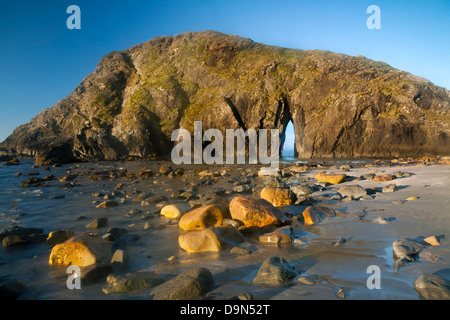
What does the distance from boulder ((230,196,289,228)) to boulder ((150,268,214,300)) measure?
8.50 feet

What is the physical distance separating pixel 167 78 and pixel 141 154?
2068 cm

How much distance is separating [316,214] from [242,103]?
41.5 metres

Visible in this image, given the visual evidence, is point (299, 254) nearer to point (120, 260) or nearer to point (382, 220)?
point (382, 220)

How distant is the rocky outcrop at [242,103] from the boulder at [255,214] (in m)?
35.9

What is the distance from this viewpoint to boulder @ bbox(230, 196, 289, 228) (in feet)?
18.6

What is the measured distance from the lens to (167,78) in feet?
181

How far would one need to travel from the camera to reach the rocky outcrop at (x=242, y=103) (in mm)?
35625

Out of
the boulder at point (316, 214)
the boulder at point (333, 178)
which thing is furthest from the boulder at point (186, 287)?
the boulder at point (333, 178)

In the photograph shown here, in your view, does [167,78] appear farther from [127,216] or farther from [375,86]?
[127,216]

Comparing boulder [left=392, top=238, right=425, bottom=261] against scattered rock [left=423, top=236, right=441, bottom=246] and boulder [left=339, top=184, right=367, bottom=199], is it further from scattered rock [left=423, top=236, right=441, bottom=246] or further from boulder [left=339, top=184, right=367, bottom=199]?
boulder [left=339, top=184, right=367, bottom=199]

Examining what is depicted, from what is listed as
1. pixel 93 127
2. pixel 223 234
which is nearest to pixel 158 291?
pixel 223 234

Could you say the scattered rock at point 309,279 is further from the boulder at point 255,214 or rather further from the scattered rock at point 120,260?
the scattered rock at point 120,260

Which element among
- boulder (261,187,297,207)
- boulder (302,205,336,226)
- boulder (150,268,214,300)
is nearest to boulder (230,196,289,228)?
boulder (302,205,336,226)

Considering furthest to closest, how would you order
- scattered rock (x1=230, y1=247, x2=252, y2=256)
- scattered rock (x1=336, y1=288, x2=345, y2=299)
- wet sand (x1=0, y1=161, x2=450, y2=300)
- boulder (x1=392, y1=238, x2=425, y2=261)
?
scattered rock (x1=230, y1=247, x2=252, y2=256), boulder (x1=392, y1=238, x2=425, y2=261), wet sand (x1=0, y1=161, x2=450, y2=300), scattered rock (x1=336, y1=288, x2=345, y2=299)
